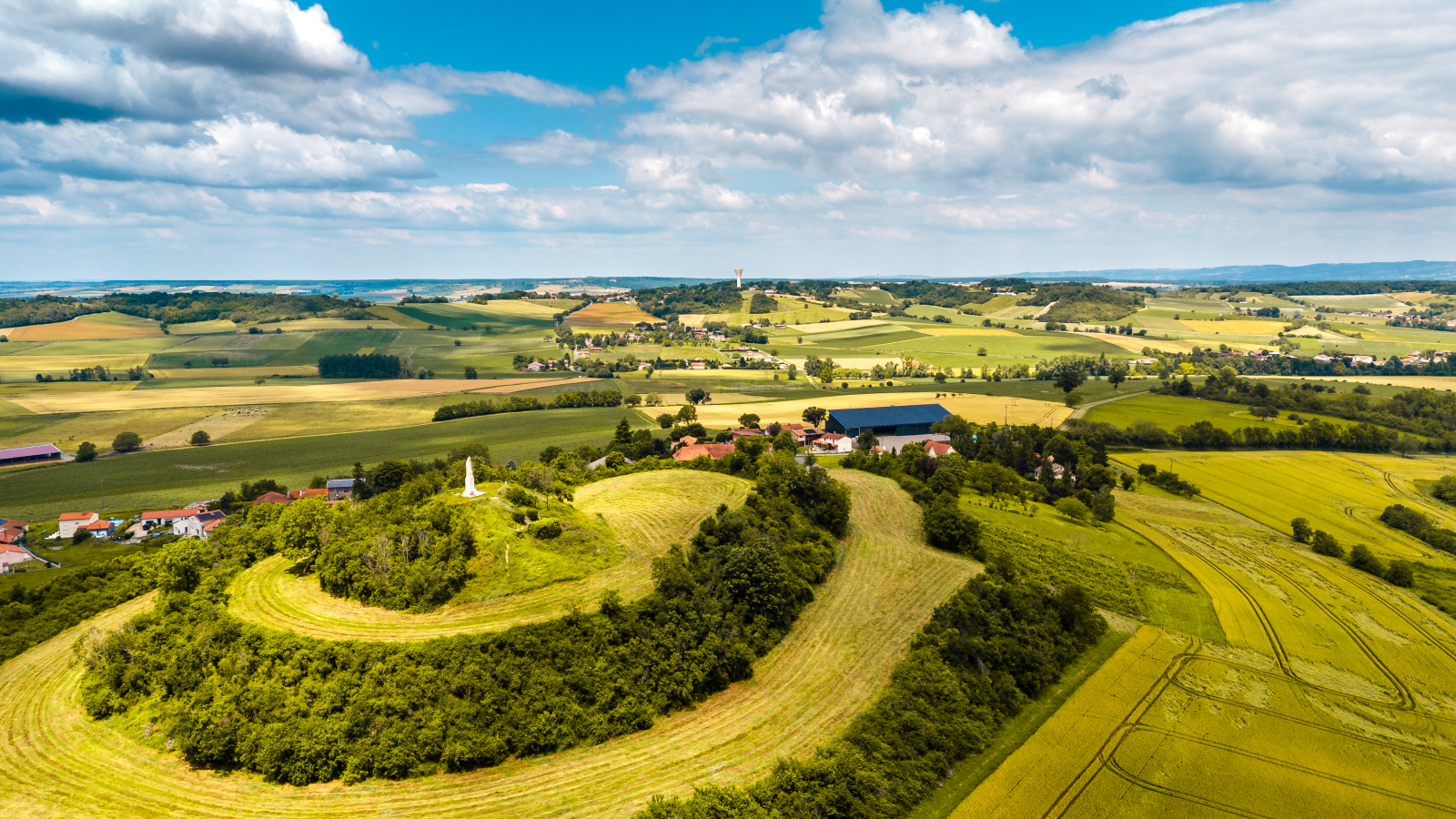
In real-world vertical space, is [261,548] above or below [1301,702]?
above

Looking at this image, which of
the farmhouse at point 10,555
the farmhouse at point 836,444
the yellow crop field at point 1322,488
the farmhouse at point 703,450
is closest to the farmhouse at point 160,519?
the farmhouse at point 10,555

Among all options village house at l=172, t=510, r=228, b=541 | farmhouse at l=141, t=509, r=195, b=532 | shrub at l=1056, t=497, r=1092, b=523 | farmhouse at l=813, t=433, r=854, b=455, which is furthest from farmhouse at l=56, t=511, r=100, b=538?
shrub at l=1056, t=497, r=1092, b=523

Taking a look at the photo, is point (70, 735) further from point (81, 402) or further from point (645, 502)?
point (81, 402)

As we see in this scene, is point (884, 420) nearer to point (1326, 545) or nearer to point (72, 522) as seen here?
point (1326, 545)

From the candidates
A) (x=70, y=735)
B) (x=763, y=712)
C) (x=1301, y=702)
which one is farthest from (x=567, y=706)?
(x=1301, y=702)

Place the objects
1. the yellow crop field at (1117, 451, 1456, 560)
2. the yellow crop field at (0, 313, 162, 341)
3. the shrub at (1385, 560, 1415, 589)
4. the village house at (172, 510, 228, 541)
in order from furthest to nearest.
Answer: the yellow crop field at (0, 313, 162, 341)
the yellow crop field at (1117, 451, 1456, 560)
the village house at (172, 510, 228, 541)
the shrub at (1385, 560, 1415, 589)

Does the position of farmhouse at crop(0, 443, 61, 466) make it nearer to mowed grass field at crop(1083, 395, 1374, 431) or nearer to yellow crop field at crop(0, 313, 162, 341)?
yellow crop field at crop(0, 313, 162, 341)

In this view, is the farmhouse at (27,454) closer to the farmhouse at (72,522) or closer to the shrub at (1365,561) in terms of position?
the farmhouse at (72,522)

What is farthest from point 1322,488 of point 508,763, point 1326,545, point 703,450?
point 508,763
